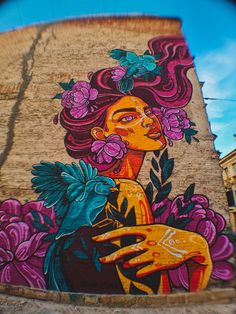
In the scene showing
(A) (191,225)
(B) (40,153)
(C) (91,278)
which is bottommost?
(C) (91,278)

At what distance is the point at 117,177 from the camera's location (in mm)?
5379

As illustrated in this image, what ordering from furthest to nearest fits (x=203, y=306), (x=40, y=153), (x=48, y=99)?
(x=48, y=99), (x=40, y=153), (x=203, y=306)

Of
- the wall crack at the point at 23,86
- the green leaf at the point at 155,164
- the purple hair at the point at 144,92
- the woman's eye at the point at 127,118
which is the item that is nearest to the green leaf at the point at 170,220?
the green leaf at the point at 155,164

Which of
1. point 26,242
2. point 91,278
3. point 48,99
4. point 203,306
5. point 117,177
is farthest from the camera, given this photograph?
point 48,99

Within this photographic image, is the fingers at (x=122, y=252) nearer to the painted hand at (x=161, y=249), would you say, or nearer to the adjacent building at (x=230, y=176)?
the painted hand at (x=161, y=249)

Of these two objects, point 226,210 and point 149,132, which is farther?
point 149,132

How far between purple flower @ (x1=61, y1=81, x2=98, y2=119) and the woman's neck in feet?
5.51

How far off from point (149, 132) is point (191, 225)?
96.4 inches

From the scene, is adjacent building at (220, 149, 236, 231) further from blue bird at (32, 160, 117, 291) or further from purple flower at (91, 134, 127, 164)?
blue bird at (32, 160, 117, 291)

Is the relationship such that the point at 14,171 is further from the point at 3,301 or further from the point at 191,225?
the point at 191,225

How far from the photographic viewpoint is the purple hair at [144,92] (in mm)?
5785

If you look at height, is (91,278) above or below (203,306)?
above

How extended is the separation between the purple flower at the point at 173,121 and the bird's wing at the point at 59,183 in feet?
7.31

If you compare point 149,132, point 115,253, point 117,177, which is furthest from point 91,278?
point 149,132
